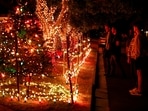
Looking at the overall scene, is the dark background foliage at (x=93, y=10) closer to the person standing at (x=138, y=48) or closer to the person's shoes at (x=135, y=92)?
the person standing at (x=138, y=48)

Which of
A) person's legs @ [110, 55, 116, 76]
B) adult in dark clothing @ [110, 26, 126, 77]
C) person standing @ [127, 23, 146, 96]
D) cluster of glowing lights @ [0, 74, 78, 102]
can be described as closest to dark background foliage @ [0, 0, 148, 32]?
adult in dark clothing @ [110, 26, 126, 77]

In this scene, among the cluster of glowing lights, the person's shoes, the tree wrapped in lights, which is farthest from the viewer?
the person's shoes

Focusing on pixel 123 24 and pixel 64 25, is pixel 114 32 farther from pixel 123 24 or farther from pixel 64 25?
pixel 123 24

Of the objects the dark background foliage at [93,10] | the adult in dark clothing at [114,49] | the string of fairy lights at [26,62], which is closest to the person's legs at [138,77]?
the string of fairy lights at [26,62]

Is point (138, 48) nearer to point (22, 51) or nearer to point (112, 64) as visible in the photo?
point (22, 51)

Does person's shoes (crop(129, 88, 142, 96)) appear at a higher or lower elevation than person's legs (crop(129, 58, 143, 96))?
lower

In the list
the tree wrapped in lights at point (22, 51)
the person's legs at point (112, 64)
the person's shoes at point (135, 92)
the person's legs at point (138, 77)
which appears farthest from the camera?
the person's legs at point (112, 64)

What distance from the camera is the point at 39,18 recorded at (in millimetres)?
15453

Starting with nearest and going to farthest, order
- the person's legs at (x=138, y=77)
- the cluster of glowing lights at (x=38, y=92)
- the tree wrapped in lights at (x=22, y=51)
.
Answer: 1. the cluster of glowing lights at (x=38, y=92)
2. the tree wrapped in lights at (x=22, y=51)
3. the person's legs at (x=138, y=77)

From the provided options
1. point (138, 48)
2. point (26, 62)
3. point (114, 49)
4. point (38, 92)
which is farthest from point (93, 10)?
point (26, 62)

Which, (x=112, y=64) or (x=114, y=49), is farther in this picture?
(x=112, y=64)

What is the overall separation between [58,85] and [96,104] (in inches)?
58.0

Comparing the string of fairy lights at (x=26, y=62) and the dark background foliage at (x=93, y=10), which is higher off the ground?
the dark background foliage at (x=93, y=10)

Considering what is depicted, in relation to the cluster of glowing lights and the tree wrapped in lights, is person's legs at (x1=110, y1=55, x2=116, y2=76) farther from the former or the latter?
the tree wrapped in lights
